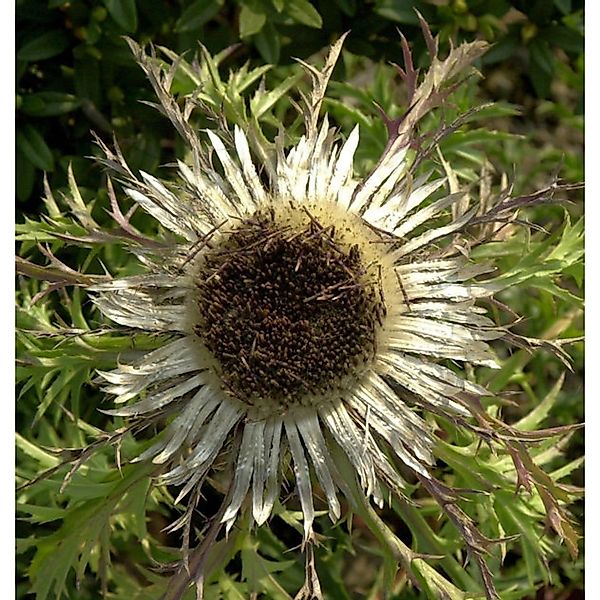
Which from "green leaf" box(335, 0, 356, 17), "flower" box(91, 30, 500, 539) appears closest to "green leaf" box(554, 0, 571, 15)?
"green leaf" box(335, 0, 356, 17)

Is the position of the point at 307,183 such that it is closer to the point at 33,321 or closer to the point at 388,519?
the point at 33,321

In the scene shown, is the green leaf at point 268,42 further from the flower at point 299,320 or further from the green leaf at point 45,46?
the flower at point 299,320

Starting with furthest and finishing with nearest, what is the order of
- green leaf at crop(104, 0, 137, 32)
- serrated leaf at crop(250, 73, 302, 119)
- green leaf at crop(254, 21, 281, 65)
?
green leaf at crop(254, 21, 281, 65), green leaf at crop(104, 0, 137, 32), serrated leaf at crop(250, 73, 302, 119)

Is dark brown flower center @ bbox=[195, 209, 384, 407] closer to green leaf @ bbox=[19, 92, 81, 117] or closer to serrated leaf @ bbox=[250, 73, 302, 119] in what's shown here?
serrated leaf @ bbox=[250, 73, 302, 119]

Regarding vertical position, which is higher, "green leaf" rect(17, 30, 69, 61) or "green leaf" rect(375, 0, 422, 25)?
"green leaf" rect(17, 30, 69, 61)

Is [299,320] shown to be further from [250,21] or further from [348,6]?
[348,6]

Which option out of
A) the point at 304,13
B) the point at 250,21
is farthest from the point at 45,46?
the point at 304,13
